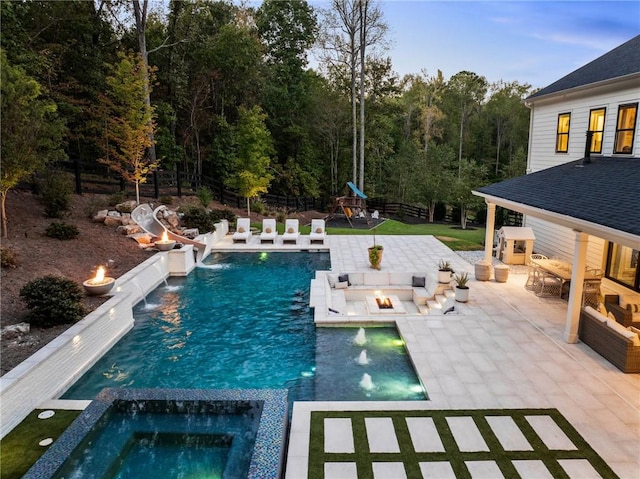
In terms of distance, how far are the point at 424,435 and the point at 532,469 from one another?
4.06 feet

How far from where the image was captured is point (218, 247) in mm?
16594

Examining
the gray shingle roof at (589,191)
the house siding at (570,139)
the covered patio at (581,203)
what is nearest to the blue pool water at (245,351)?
the covered patio at (581,203)

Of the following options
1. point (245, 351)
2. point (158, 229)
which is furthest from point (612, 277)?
point (158, 229)

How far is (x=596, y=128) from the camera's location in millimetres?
11828

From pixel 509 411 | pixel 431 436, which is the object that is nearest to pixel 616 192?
pixel 509 411

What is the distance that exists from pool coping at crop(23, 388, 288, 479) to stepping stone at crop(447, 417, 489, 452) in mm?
2209

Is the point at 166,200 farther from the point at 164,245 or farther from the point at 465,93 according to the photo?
the point at 465,93

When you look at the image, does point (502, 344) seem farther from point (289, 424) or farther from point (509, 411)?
point (289, 424)

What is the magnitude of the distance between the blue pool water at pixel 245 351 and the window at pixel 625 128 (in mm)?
7863

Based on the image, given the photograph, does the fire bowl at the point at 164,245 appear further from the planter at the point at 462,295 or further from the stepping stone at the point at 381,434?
the stepping stone at the point at 381,434

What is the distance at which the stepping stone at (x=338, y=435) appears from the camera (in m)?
5.07

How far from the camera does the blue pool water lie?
7.09 m

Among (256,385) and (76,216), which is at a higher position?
(76,216)

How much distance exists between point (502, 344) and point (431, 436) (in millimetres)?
3402
